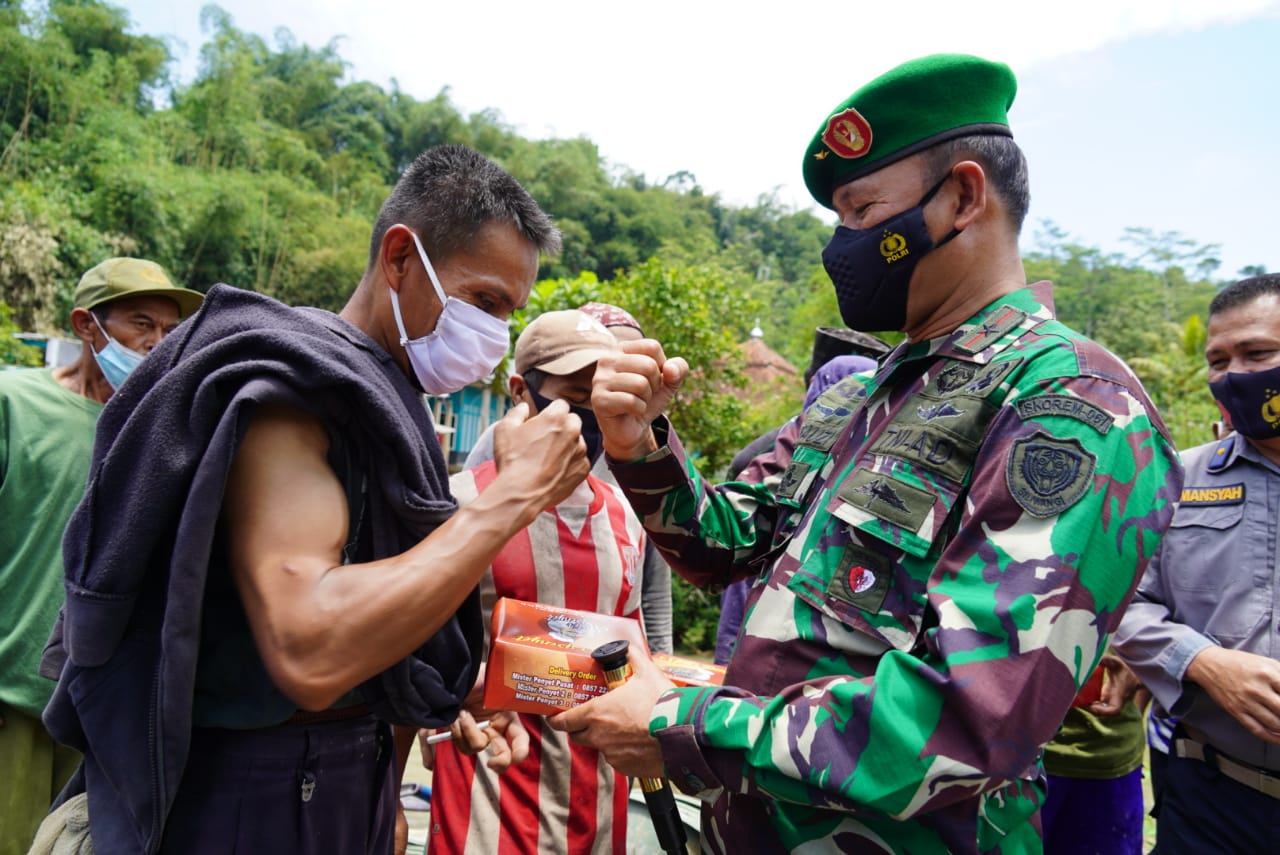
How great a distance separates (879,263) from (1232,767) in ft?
6.61

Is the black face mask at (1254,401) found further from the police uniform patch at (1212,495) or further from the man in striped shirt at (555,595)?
the man in striped shirt at (555,595)

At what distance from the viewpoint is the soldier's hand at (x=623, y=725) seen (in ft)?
5.13

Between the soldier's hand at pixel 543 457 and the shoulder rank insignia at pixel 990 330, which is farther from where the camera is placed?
the soldier's hand at pixel 543 457

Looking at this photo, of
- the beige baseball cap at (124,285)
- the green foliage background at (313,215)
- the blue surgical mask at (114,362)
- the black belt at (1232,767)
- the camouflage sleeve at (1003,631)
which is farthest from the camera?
the green foliage background at (313,215)

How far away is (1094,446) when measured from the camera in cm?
131

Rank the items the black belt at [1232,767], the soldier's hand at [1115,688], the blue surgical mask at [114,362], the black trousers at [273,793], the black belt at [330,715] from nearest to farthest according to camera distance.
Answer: the black trousers at [273,793] < the black belt at [330,715] < the black belt at [1232,767] < the soldier's hand at [1115,688] < the blue surgical mask at [114,362]

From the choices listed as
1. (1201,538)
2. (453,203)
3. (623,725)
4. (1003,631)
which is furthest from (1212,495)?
(453,203)

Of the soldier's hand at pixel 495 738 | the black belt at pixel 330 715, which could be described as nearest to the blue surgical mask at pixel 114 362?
the soldier's hand at pixel 495 738

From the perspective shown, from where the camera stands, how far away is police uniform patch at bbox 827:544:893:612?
149cm

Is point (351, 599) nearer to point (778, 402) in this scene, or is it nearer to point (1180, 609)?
point (1180, 609)

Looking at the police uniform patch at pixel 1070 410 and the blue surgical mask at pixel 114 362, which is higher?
the police uniform patch at pixel 1070 410

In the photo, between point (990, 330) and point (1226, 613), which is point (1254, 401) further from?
point (990, 330)

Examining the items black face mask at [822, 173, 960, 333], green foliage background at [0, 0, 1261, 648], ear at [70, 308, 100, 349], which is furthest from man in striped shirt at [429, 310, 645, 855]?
green foliage background at [0, 0, 1261, 648]

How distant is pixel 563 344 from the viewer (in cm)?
288
